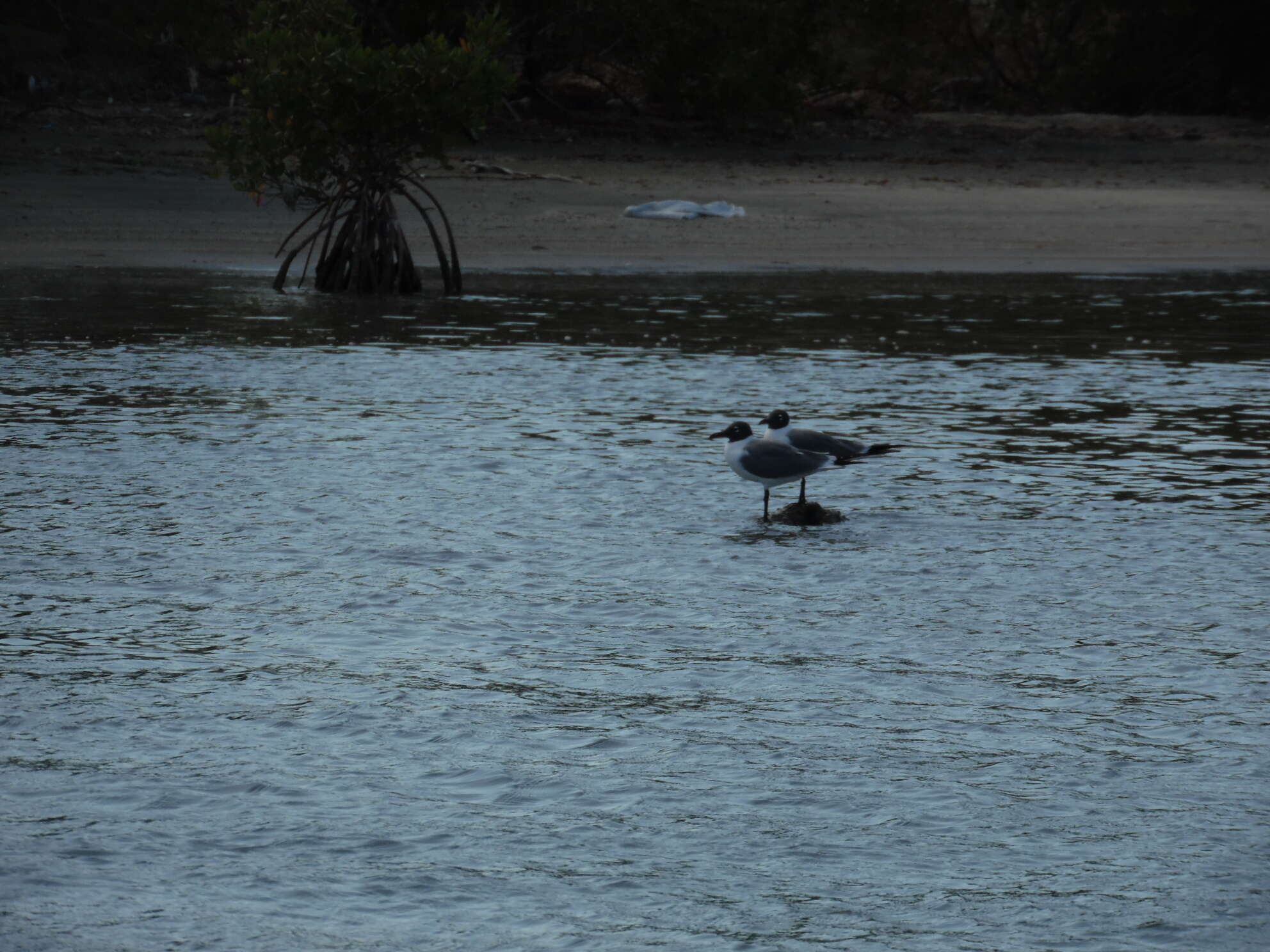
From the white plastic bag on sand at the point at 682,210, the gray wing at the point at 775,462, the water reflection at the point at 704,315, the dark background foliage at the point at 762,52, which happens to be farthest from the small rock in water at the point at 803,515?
the dark background foliage at the point at 762,52

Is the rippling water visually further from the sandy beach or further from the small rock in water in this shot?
the sandy beach

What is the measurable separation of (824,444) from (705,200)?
781 inches

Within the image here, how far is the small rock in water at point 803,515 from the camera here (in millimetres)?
9570

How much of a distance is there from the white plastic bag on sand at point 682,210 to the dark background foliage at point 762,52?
12.2 feet

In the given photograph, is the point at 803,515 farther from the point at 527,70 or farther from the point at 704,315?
the point at 527,70

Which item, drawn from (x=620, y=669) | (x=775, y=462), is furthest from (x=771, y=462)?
(x=620, y=669)

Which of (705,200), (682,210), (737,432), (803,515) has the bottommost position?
(803,515)

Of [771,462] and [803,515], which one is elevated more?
[771,462]

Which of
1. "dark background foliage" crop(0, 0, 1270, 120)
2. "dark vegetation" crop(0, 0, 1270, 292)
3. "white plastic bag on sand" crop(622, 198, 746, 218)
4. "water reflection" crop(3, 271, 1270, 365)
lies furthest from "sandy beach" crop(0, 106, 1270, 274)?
"water reflection" crop(3, 271, 1270, 365)

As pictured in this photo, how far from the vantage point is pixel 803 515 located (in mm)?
9570

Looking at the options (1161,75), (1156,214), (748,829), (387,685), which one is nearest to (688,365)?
(387,685)

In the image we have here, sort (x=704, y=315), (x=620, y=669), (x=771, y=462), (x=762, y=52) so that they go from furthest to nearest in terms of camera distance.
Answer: (x=762, y=52) < (x=704, y=315) < (x=771, y=462) < (x=620, y=669)

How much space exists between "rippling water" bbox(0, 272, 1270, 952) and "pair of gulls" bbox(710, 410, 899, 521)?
29cm

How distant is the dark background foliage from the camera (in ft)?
107
